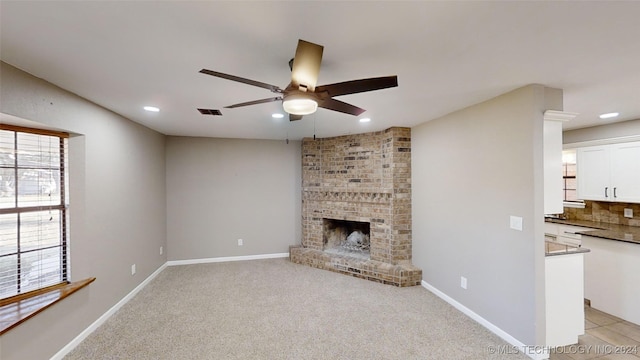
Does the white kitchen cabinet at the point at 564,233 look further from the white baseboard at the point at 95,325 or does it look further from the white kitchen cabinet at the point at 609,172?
the white baseboard at the point at 95,325

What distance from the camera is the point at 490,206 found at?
9.09 ft

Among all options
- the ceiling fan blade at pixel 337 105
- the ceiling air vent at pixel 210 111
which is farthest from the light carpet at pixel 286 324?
the ceiling air vent at pixel 210 111

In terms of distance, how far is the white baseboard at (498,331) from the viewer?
7.55 ft

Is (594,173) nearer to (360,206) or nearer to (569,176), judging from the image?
(569,176)

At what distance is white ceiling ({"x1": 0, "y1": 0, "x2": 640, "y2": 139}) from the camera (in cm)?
132

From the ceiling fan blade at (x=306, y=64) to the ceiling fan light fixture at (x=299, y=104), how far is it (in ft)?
0.22

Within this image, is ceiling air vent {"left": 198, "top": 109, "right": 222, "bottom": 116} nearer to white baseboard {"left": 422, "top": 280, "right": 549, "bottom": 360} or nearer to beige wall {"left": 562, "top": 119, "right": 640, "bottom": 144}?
white baseboard {"left": 422, "top": 280, "right": 549, "bottom": 360}

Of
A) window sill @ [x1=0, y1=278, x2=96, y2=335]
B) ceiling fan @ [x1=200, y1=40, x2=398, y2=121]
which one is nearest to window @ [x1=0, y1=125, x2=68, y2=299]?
window sill @ [x1=0, y1=278, x2=96, y2=335]

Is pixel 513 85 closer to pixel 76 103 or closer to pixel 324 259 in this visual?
pixel 324 259

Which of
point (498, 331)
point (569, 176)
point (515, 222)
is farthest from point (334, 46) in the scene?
point (569, 176)

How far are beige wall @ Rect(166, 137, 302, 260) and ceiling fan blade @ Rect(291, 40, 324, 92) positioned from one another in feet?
12.5

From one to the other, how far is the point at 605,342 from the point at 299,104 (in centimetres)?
367

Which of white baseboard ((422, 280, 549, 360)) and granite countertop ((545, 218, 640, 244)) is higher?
granite countertop ((545, 218, 640, 244))

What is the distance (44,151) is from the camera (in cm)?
248
